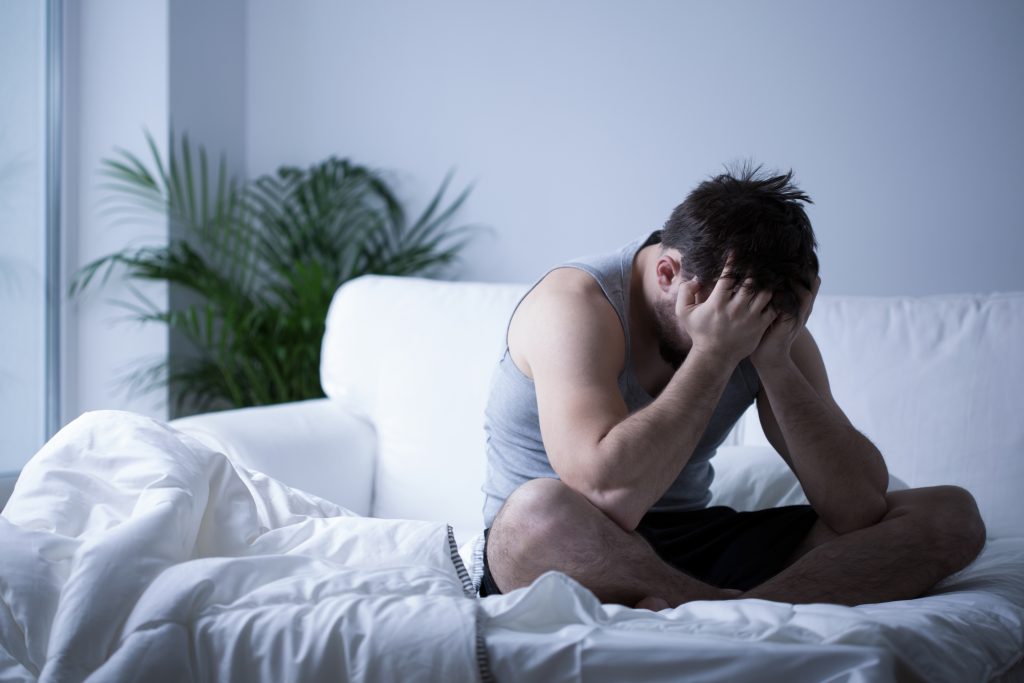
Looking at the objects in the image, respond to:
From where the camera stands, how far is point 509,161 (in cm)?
288

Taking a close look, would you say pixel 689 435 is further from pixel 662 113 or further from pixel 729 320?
pixel 662 113

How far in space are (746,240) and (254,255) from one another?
2.30 metres

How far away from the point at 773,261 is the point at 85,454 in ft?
3.13

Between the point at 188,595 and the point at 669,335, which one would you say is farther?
the point at 669,335

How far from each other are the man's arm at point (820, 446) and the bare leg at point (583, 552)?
26cm

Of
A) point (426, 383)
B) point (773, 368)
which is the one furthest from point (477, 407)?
point (773, 368)

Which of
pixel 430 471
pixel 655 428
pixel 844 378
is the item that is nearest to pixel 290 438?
pixel 430 471

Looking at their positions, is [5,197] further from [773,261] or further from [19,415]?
[773,261]

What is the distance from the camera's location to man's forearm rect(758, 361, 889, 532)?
133 cm

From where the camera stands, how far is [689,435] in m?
1.21

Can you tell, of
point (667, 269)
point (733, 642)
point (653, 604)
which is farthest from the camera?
point (667, 269)

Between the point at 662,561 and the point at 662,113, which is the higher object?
the point at 662,113

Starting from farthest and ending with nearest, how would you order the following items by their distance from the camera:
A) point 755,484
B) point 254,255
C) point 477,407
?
point 254,255
point 477,407
point 755,484

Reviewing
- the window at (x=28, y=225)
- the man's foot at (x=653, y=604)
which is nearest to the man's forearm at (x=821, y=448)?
the man's foot at (x=653, y=604)
